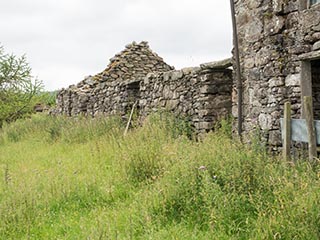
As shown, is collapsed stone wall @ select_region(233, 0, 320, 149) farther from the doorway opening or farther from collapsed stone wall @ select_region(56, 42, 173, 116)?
collapsed stone wall @ select_region(56, 42, 173, 116)

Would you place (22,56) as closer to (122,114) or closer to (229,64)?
(122,114)

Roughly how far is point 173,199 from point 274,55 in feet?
9.14

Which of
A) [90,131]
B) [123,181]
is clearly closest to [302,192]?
[123,181]

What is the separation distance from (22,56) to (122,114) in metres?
6.38

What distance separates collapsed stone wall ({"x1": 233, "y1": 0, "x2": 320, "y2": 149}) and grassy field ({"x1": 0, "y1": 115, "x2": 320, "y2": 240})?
0.75 m

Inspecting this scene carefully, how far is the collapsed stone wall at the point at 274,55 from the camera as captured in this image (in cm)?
573

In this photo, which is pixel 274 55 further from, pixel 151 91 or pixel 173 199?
pixel 151 91

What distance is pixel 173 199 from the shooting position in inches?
192

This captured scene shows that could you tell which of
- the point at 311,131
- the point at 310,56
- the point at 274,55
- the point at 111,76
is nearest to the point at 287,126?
the point at 311,131

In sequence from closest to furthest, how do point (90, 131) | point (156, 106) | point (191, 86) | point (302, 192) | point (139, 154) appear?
point (302, 192) < point (139, 154) < point (191, 86) < point (156, 106) < point (90, 131)

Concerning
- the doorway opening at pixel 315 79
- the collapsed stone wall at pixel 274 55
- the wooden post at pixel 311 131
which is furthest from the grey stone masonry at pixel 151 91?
the wooden post at pixel 311 131

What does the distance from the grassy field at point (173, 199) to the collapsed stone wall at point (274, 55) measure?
0.75m

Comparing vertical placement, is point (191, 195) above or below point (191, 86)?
→ below

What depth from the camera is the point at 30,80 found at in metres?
17.5
